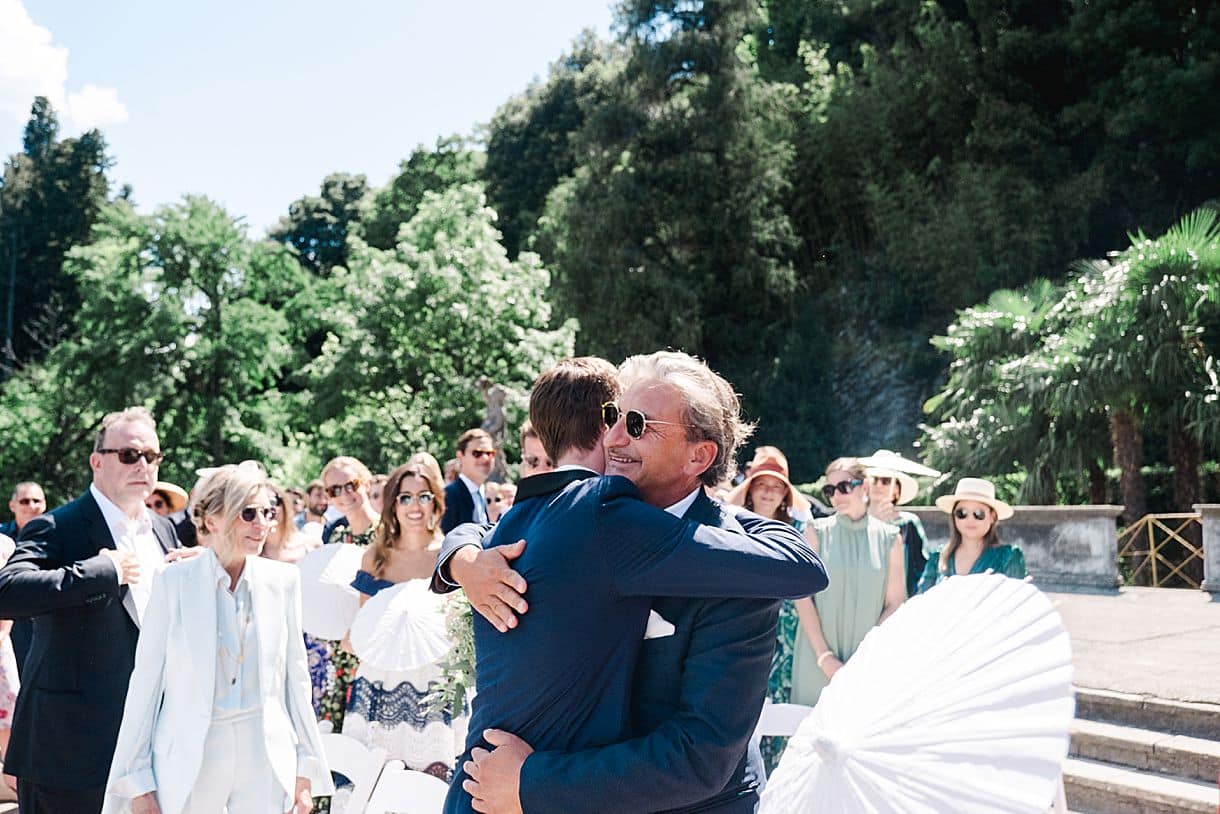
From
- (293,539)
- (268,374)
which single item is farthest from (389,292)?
(293,539)

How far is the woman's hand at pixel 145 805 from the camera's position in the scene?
316cm

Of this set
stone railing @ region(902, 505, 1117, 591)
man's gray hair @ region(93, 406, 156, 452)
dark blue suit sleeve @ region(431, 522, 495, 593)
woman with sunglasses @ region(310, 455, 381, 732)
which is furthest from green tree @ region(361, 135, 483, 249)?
dark blue suit sleeve @ region(431, 522, 495, 593)

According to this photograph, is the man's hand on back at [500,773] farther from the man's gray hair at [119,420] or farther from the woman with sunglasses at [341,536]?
the woman with sunglasses at [341,536]

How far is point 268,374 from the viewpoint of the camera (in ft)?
94.5

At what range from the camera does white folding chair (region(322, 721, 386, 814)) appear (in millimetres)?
4020

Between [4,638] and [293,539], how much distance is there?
5.65 feet

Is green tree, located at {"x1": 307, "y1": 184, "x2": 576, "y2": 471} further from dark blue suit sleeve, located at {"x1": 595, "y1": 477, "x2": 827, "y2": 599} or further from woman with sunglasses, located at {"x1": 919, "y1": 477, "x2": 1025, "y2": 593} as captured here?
dark blue suit sleeve, located at {"x1": 595, "y1": 477, "x2": 827, "y2": 599}

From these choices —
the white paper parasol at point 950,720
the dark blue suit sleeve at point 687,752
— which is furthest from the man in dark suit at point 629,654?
the white paper parasol at point 950,720

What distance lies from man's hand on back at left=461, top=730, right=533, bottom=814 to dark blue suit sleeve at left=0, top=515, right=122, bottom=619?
2.31 m


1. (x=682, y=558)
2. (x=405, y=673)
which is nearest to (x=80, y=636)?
(x=405, y=673)

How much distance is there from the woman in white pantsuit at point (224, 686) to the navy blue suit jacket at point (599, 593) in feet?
5.81

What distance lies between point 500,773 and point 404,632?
9.23ft

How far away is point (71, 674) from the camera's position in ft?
12.5

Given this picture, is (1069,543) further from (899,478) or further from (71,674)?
(71,674)
